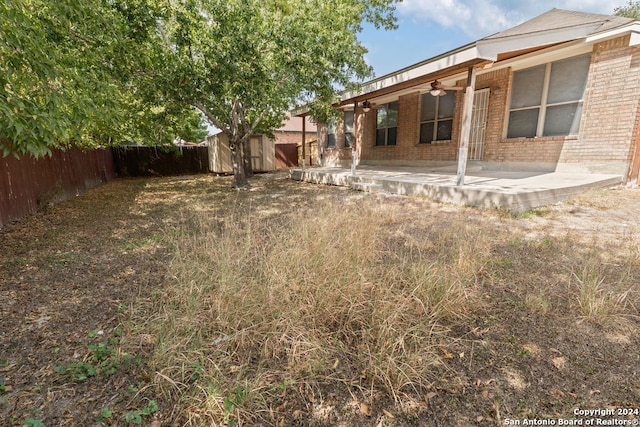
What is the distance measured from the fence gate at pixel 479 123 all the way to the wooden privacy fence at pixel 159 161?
14552mm

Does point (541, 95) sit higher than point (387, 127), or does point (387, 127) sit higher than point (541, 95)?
point (541, 95)

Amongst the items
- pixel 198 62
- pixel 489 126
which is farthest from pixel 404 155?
pixel 198 62

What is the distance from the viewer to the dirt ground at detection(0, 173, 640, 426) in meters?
1.54

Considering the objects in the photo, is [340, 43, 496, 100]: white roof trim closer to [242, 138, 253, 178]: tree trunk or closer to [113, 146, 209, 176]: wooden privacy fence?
[242, 138, 253, 178]: tree trunk

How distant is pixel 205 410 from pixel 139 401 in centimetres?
41

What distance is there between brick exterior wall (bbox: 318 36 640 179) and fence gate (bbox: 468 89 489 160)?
15cm

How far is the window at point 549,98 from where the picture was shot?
6.91 m

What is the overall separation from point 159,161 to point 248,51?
40.9 feet

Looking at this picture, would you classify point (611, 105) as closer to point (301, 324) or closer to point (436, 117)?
point (436, 117)

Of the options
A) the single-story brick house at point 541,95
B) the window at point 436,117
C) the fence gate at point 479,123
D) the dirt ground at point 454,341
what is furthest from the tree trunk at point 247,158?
the dirt ground at point 454,341

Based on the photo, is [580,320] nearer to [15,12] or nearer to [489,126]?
[15,12]

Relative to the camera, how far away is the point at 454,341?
2033mm

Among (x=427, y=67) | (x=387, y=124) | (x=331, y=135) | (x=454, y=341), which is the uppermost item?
(x=427, y=67)

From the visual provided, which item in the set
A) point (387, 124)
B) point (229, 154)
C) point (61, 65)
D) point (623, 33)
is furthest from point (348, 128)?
point (61, 65)
